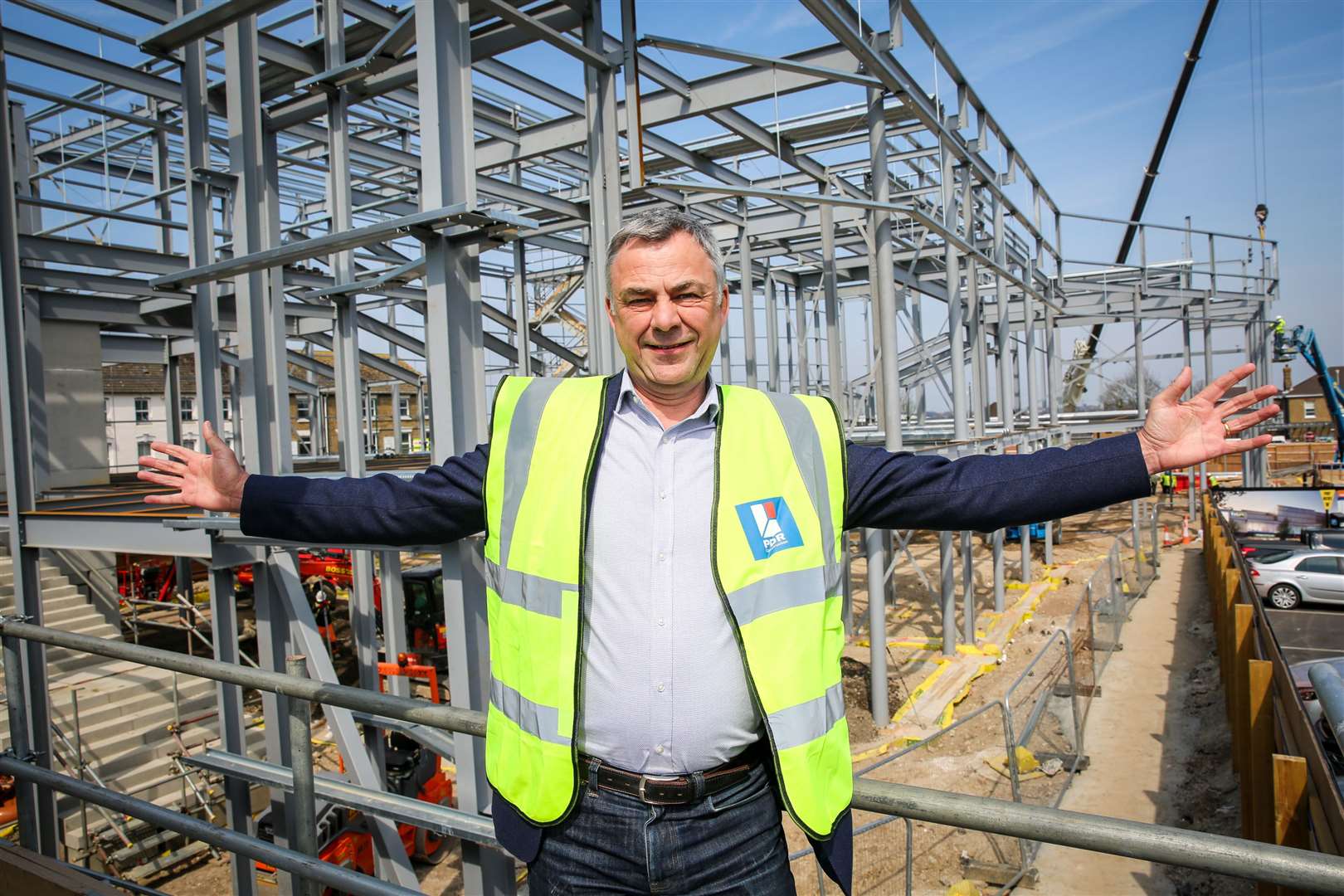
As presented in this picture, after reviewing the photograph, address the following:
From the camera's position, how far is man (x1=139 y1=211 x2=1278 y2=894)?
1.69 metres

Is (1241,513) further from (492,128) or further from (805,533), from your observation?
(805,533)

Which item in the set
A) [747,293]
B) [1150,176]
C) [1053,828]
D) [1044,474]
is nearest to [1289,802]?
[1044,474]

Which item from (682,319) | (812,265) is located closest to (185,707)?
(682,319)

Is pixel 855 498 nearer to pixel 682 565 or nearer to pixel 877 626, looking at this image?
pixel 682 565

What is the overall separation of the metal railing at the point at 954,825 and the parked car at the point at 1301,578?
51.2ft

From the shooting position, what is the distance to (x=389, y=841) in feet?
16.9

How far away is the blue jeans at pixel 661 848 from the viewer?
168cm

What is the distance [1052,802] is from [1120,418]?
18135mm

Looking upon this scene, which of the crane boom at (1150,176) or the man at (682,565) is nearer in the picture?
the man at (682,565)

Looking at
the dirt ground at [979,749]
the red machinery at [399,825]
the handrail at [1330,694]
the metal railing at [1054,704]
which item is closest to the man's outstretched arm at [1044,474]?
the metal railing at [1054,704]

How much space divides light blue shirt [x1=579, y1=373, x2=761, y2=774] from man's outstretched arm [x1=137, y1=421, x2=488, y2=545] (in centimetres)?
46

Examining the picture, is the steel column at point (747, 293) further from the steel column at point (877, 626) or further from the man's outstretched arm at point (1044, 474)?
the man's outstretched arm at point (1044, 474)

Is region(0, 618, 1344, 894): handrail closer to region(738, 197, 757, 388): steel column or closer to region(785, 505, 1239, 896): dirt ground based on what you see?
region(785, 505, 1239, 896): dirt ground

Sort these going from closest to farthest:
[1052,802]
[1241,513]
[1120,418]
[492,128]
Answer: [1052,802] → [492,128] → [1241,513] → [1120,418]
